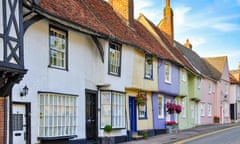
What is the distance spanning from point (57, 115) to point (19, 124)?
2.40 metres

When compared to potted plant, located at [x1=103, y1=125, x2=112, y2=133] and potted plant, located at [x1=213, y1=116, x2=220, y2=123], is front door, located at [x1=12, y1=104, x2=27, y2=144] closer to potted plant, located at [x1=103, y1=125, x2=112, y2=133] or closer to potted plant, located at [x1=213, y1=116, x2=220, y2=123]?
potted plant, located at [x1=103, y1=125, x2=112, y2=133]

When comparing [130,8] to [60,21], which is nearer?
[60,21]

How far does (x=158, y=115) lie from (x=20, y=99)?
1558cm

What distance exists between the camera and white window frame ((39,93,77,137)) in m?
15.8

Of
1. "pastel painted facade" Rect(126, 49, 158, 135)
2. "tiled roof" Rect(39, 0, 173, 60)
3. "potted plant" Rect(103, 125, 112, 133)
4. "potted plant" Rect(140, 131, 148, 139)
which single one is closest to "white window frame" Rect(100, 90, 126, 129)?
"potted plant" Rect(103, 125, 112, 133)

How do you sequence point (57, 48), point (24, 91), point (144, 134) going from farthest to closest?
1. point (144, 134)
2. point (57, 48)
3. point (24, 91)

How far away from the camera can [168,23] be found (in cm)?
3644

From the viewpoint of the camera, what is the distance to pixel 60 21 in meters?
16.0

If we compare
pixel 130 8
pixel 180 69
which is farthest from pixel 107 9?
pixel 180 69

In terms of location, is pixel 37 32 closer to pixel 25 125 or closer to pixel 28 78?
pixel 28 78

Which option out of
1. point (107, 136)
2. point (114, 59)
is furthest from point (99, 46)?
point (107, 136)

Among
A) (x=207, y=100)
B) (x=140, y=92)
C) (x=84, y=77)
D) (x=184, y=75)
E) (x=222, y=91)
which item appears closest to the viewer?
(x=84, y=77)

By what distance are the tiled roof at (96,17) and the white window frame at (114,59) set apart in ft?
1.75

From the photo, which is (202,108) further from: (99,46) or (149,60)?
(99,46)
